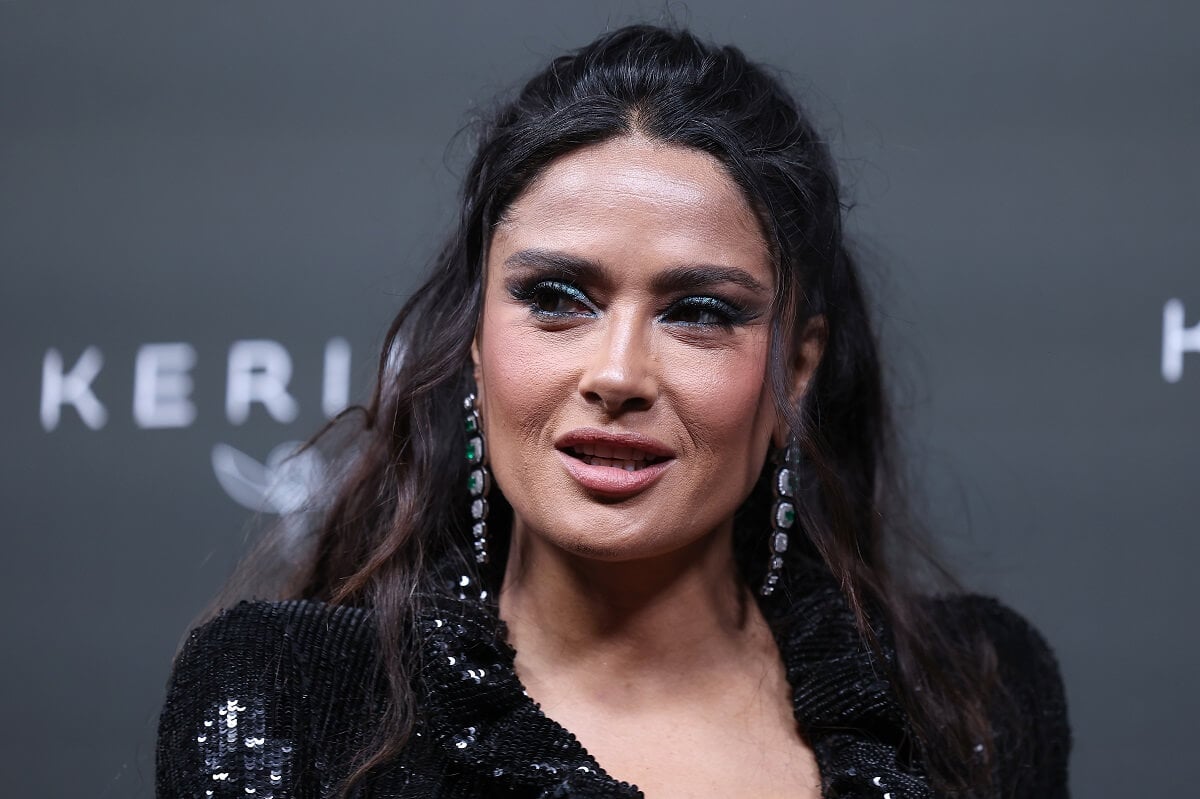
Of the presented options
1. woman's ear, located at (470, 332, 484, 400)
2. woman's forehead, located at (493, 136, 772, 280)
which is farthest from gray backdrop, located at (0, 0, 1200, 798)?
woman's forehead, located at (493, 136, 772, 280)

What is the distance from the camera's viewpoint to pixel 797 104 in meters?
2.02

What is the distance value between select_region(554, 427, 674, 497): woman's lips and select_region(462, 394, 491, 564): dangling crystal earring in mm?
185

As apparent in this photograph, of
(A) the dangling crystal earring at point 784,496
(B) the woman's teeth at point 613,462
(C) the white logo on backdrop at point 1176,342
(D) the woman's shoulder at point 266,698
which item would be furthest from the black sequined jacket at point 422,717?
(C) the white logo on backdrop at point 1176,342

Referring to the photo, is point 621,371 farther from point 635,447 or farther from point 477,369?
point 477,369

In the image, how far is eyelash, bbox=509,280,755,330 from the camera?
176 centimetres

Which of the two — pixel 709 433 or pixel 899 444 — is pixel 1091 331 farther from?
pixel 709 433

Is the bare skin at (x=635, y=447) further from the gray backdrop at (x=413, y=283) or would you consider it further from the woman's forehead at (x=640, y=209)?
the gray backdrop at (x=413, y=283)

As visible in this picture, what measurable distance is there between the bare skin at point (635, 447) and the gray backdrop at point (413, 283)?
1.92 ft

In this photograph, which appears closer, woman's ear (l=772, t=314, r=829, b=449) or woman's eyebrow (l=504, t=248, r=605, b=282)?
woman's eyebrow (l=504, t=248, r=605, b=282)

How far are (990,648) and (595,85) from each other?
946 mm

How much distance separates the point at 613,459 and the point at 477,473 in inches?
9.2

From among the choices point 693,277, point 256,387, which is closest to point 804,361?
point 693,277

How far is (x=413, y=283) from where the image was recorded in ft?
7.67

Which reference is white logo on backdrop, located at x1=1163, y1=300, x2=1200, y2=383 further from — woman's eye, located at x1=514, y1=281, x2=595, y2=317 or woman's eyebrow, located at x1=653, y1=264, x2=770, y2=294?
woman's eye, located at x1=514, y1=281, x2=595, y2=317
